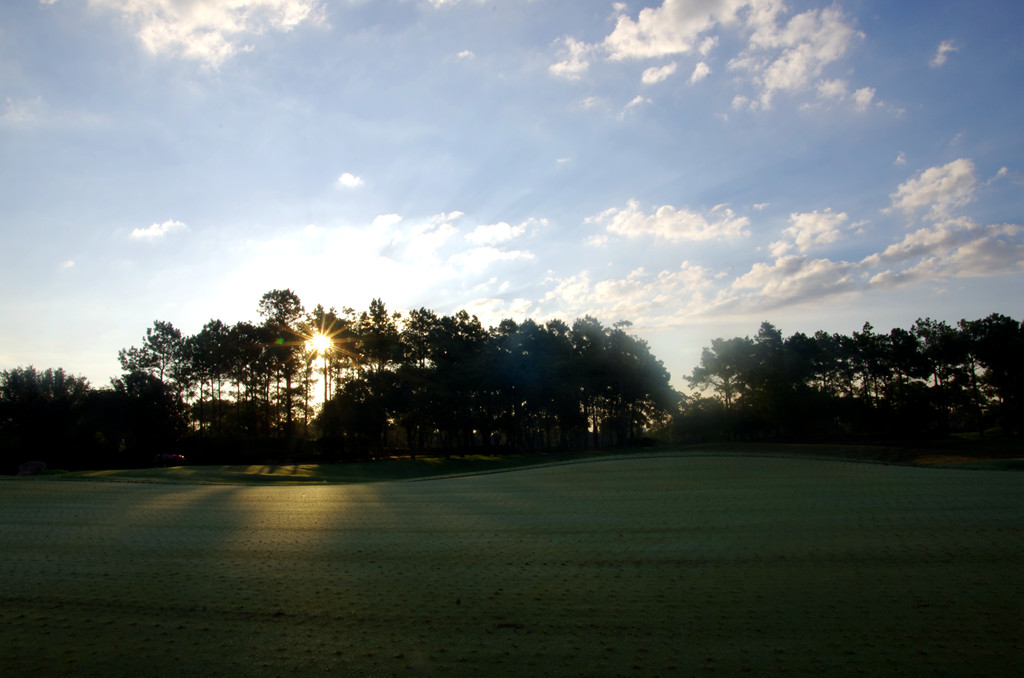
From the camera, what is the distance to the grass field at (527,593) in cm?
436

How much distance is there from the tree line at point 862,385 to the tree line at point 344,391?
1194 cm

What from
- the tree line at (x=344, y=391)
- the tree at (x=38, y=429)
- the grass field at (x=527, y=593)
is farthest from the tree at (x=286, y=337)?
the grass field at (x=527, y=593)

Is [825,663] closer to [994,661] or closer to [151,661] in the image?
[994,661]

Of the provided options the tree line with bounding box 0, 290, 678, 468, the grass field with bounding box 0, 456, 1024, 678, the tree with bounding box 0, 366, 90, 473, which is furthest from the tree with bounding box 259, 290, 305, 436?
the grass field with bounding box 0, 456, 1024, 678

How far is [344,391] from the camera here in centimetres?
6184

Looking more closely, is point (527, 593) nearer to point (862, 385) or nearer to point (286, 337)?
point (286, 337)

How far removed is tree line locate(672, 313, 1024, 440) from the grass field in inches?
2222

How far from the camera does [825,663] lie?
4.23 metres

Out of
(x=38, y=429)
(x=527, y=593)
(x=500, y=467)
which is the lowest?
(x=500, y=467)

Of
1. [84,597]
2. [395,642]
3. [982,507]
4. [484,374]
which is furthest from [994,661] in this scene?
[484,374]

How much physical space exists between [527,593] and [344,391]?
58399 mm

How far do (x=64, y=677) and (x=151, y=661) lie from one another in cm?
50

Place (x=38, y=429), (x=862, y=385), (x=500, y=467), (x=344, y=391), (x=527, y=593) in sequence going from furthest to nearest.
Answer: (x=862, y=385), (x=344, y=391), (x=38, y=429), (x=500, y=467), (x=527, y=593)

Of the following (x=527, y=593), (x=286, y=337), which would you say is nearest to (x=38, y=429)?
(x=286, y=337)
